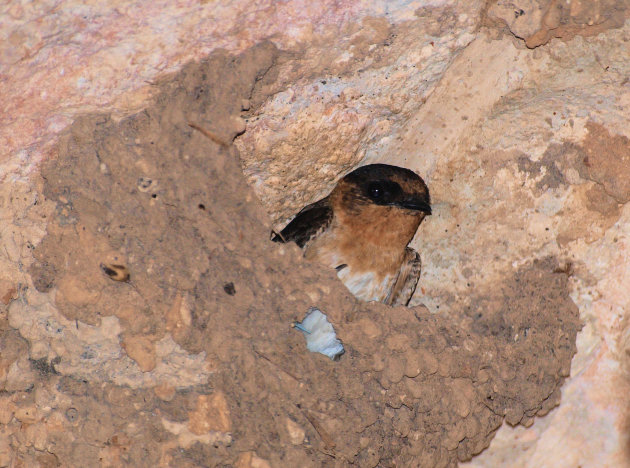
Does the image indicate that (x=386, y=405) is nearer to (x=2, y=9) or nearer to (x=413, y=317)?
(x=413, y=317)

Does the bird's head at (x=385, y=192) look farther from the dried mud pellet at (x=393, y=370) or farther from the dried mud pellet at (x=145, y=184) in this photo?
the dried mud pellet at (x=145, y=184)

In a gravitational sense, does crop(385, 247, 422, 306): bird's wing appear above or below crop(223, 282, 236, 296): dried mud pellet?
below

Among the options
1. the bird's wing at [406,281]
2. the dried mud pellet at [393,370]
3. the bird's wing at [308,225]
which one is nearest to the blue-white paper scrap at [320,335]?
the dried mud pellet at [393,370]

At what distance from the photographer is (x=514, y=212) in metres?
4.44

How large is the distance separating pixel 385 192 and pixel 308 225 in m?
0.52

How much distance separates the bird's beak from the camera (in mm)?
4445

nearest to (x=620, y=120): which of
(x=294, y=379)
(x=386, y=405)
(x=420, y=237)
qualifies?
(x=420, y=237)

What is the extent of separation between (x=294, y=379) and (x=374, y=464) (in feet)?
1.98

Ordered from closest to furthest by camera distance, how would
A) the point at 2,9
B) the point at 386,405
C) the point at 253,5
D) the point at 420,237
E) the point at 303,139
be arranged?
1. the point at 2,9
2. the point at 253,5
3. the point at 386,405
4. the point at 303,139
5. the point at 420,237

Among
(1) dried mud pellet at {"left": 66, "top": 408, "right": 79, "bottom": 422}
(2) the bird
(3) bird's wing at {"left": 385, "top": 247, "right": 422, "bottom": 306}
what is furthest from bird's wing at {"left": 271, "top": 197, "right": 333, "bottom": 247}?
(1) dried mud pellet at {"left": 66, "top": 408, "right": 79, "bottom": 422}

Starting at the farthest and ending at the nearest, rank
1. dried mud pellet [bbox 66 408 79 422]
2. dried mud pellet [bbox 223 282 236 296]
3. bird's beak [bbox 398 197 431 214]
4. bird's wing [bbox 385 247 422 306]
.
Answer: bird's wing [bbox 385 247 422 306] < bird's beak [bbox 398 197 431 214] < dried mud pellet [bbox 223 282 236 296] < dried mud pellet [bbox 66 408 79 422]

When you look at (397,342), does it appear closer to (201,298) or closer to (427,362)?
(427,362)

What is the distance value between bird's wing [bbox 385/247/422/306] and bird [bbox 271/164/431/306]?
0.12 ft

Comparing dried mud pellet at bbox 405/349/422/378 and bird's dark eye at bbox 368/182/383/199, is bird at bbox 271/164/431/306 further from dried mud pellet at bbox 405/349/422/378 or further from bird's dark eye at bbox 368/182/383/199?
dried mud pellet at bbox 405/349/422/378
